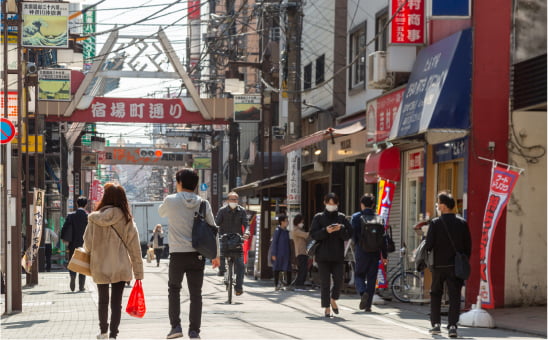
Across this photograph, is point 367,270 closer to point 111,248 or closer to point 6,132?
point 6,132

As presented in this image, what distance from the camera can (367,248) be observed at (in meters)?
16.1

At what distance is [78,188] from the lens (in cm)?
4981

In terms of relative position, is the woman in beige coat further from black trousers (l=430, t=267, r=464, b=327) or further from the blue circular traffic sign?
the blue circular traffic sign

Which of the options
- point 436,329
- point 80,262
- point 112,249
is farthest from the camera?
point 436,329

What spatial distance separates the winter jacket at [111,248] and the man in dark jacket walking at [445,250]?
13.0 feet

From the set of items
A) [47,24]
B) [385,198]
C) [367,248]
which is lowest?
[367,248]

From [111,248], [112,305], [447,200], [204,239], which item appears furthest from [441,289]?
[111,248]

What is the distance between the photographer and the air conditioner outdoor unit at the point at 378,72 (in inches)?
827

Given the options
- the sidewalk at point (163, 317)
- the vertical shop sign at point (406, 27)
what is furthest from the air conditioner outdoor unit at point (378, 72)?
the sidewalk at point (163, 317)

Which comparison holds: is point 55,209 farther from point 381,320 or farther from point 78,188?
point 381,320

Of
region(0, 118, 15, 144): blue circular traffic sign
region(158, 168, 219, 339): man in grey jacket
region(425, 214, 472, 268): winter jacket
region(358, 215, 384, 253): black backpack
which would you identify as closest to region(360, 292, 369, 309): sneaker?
region(358, 215, 384, 253): black backpack

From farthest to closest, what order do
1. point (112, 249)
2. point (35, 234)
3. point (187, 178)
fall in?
point (35, 234) < point (187, 178) < point (112, 249)

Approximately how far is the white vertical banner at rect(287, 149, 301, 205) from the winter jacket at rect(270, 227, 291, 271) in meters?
2.75

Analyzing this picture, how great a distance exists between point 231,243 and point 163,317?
11.7 feet
